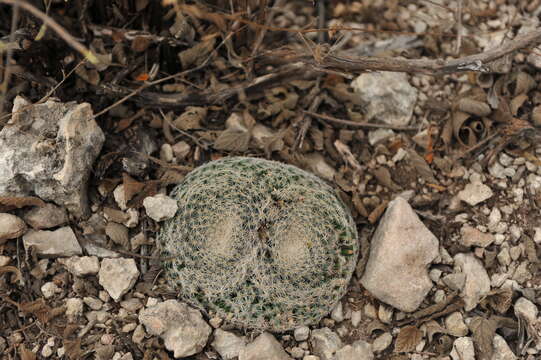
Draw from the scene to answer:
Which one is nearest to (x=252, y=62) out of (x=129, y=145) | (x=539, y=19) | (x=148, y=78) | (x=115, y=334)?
(x=148, y=78)

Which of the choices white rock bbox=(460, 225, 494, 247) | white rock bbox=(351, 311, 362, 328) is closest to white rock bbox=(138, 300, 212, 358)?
white rock bbox=(351, 311, 362, 328)

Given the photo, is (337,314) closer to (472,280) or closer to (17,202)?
(472,280)

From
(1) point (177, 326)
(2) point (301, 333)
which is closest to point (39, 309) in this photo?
(1) point (177, 326)

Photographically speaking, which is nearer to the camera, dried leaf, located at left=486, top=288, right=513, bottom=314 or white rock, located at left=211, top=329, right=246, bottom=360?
white rock, located at left=211, top=329, right=246, bottom=360

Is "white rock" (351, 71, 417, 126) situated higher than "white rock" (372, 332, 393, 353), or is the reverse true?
"white rock" (351, 71, 417, 126)

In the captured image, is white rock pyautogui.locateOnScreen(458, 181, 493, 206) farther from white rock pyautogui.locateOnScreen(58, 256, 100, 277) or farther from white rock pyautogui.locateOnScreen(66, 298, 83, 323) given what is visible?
white rock pyautogui.locateOnScreen(66, 298, 83, 323)

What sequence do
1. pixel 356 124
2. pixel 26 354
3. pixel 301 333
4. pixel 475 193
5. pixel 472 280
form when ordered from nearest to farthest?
pixel 26 354, pixel 301 333, pixel 472 280, pixel 475 193, pixel 356 124
